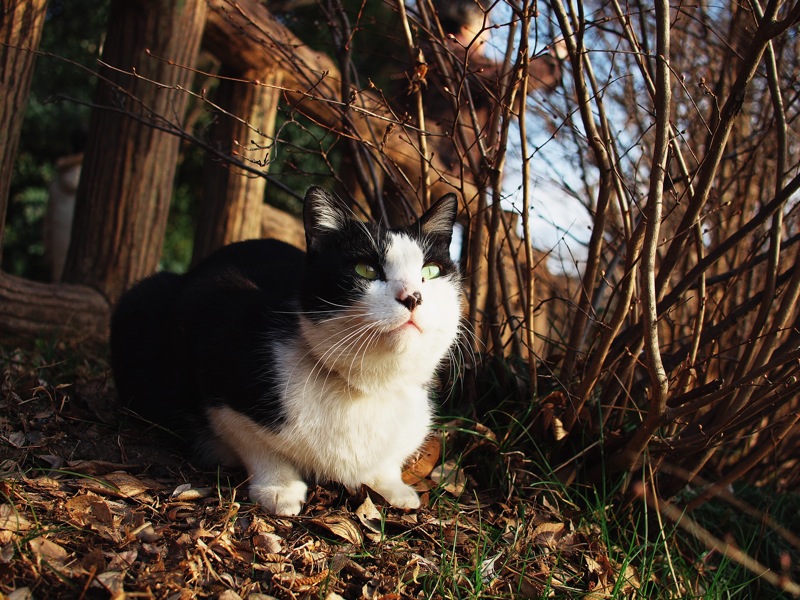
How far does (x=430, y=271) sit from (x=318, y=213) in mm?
357

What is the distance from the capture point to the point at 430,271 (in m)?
2.12

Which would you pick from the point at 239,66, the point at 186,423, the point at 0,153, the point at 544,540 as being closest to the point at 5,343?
the point at 0,153

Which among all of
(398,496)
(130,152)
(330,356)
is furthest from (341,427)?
(130,152)

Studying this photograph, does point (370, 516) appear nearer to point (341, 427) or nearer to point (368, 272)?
point (341, 427)

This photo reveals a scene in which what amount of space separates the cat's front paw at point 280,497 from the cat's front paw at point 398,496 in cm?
24

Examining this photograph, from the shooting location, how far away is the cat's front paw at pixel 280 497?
200 centimetres

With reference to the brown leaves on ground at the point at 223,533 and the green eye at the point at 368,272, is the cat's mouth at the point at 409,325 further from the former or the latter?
the brown leaves on ground at the point at 223,533

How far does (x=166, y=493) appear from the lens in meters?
2.03

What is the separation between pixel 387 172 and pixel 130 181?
154 centimetres

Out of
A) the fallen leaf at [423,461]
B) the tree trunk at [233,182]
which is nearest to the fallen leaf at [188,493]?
the fallen leaf at [423,461]

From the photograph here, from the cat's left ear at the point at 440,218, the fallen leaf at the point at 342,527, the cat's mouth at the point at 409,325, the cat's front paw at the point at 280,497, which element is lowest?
the fallen leaf at the point at 342,527

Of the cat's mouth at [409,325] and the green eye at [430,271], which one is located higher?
the green eye at [430,271]

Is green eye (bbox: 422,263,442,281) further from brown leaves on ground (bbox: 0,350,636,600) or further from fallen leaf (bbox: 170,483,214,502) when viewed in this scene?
fallen leaf (bbox: 170,483,214,502)

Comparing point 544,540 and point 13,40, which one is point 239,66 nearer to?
point 13,40
